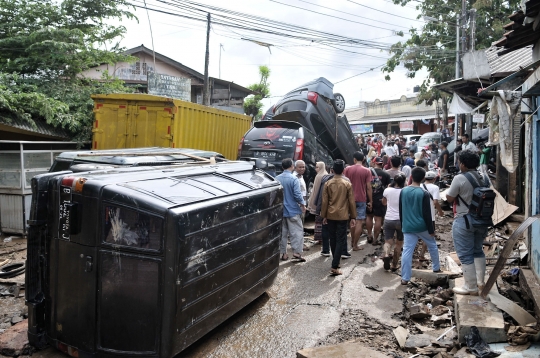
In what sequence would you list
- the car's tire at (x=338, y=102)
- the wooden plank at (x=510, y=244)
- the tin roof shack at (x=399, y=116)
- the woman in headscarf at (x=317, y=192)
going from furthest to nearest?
the tin roof shack at (x=399, y=116)
the car's tire at (x=338, y=102)
the woman in headscarf at (x=317, y=192)
the wooden plank at (x=510, y=244)

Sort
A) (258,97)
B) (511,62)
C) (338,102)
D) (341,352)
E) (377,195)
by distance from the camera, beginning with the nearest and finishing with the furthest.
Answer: (341,352) < (377,195) < (511,62) < (338,102) < (258,97)

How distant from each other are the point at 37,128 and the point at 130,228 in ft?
25.4

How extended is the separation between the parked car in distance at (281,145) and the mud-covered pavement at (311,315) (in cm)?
280

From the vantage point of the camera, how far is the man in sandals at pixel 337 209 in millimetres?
6539

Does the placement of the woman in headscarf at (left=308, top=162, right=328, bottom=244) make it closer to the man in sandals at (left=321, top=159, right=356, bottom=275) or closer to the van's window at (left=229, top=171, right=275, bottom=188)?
the man in sandals at (left=321, top=159, right=356, bottom=275)

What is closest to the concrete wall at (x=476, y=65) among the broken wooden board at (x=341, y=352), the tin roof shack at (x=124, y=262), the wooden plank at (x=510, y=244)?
the wooden plank at (x=510, y=244)

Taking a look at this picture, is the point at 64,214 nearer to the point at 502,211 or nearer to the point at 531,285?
the point at 531,285

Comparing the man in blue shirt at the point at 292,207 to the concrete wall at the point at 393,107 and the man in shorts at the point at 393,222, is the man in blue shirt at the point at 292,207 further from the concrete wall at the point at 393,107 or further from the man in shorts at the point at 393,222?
the concrete wall at the point at 393,107

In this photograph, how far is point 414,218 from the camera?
5.99m

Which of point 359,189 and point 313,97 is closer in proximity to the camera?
point 359,189

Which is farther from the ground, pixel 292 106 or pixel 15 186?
pixel 292 106

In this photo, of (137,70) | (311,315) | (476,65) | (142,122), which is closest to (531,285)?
(311,315)

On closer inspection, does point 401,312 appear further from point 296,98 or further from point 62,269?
point 296,98

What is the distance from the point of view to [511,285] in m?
5.74
